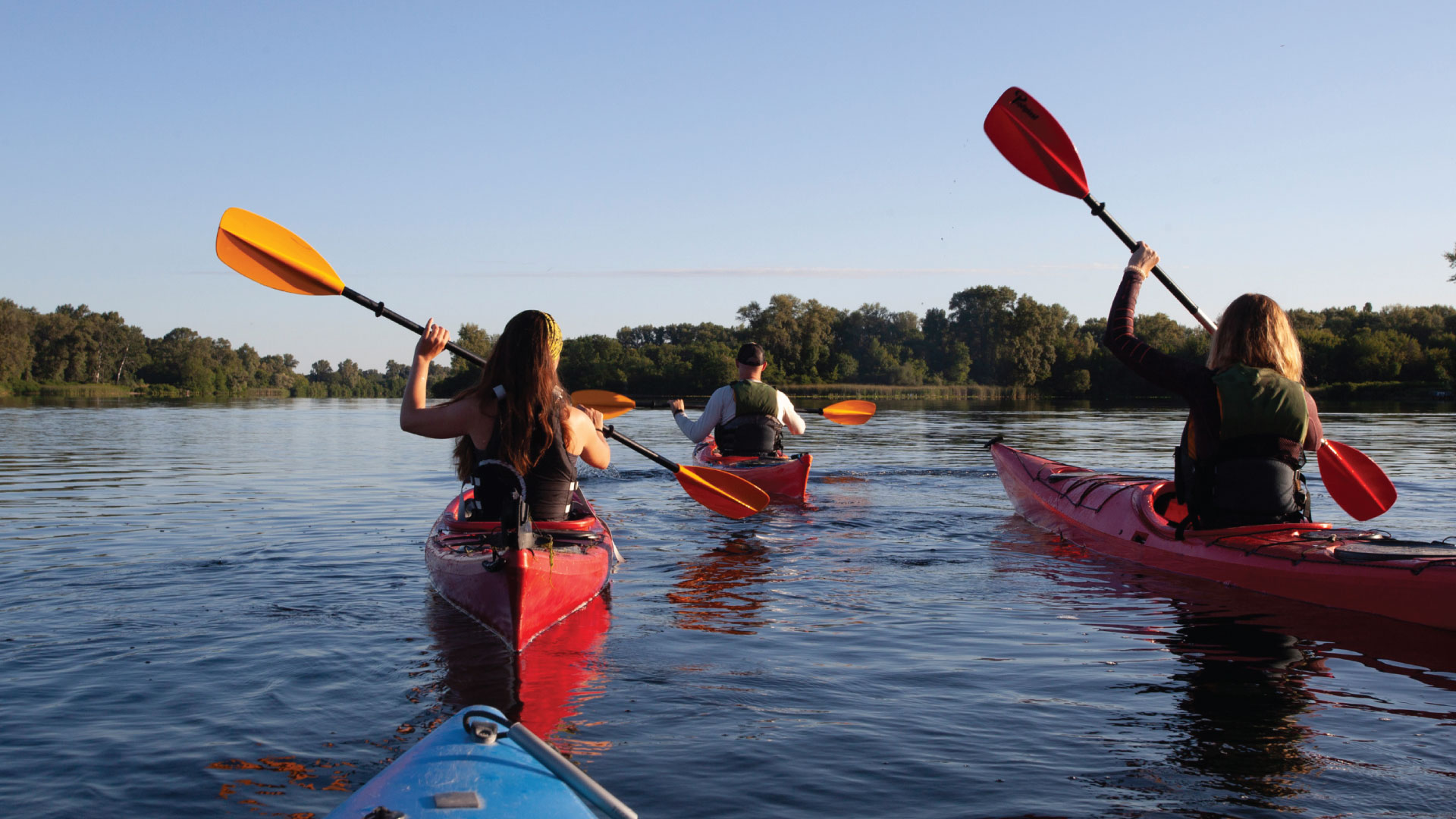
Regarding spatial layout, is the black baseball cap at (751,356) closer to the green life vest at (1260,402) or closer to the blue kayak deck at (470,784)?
the green life vest at (1260,402)

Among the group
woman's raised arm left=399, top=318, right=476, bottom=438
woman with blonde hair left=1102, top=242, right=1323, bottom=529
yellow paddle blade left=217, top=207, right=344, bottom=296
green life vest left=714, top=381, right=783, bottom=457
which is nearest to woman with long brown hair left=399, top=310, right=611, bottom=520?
woman's raised arm left=399, top=318, right=476, bottom=438

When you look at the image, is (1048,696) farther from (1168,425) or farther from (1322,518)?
(1168,425)

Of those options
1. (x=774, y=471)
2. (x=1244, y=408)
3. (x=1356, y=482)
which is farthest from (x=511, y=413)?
(x=774, y=471)

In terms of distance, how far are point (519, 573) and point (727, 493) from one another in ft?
10.6

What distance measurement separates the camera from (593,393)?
7672 mm

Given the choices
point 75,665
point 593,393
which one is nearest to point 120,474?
point 593,393

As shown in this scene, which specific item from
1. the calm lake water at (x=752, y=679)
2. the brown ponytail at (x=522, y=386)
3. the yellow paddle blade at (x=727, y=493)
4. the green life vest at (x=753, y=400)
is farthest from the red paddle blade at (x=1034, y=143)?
the brown ponytail at (x=522, y=386)

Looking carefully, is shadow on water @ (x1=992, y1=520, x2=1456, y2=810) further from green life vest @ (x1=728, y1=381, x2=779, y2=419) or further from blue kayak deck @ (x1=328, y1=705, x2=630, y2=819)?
green life vest @ (x1=728, y1=381, x2=779, y2=419)

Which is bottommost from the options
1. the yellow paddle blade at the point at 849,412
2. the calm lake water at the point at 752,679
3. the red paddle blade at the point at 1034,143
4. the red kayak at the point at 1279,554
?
the calm lake water at the point at 752,679

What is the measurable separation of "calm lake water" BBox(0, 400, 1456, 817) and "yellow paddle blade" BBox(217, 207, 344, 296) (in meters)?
1.79

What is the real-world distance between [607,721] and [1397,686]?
3.16 m

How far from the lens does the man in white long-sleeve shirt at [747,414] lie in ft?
33.2

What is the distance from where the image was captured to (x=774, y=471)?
9.66 meters

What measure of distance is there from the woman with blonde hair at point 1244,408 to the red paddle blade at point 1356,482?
2.95ft
